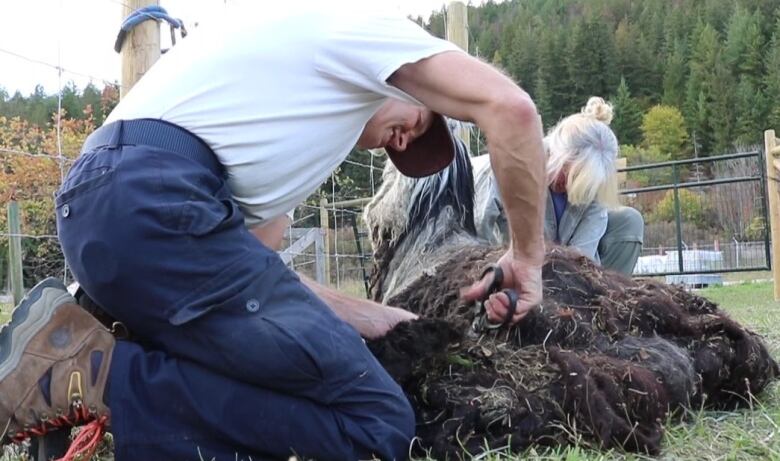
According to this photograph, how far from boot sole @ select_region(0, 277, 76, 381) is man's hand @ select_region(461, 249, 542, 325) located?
4.01 ft

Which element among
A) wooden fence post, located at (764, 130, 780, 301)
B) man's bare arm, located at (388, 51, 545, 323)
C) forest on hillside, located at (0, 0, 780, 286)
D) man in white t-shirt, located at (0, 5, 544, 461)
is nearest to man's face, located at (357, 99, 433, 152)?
man in white t-shirt, located at (0, 5, 544, 461)

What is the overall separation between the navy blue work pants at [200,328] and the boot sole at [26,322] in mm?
96

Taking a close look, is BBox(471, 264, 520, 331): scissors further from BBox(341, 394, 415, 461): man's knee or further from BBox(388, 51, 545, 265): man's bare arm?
BBox(341, 394, 415, 461): man's knee

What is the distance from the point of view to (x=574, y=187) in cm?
447

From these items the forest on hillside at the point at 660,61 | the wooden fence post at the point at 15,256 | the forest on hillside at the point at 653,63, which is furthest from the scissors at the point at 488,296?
the forest on hillside at the point at 660,61

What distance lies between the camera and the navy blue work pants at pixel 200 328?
7.03ft

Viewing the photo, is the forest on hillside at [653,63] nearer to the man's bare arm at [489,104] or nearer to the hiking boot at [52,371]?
the man's bare arm at [489,104]

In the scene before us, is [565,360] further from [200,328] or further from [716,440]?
[200,328]

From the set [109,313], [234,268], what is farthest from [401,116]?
[109,313]

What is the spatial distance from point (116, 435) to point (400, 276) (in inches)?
74.4

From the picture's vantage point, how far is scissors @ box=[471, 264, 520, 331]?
A: 9.03ft

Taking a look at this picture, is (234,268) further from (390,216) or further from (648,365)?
(390,216)

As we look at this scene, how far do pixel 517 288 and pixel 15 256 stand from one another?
356 centimetres

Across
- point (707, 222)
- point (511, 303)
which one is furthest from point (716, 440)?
point (707, 222)
